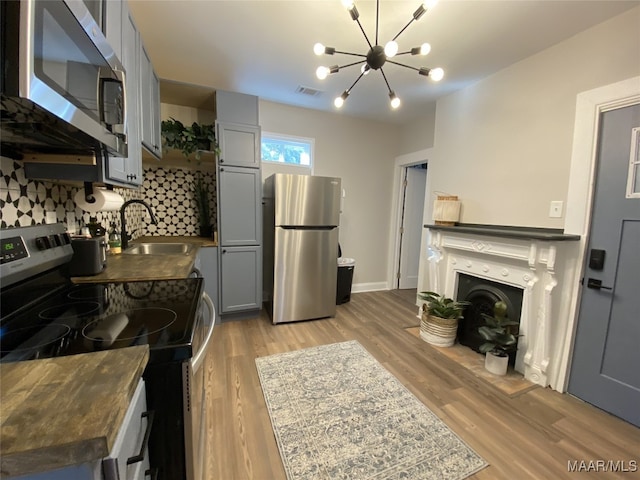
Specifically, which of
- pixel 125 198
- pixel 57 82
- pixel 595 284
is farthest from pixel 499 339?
pixel 125 198

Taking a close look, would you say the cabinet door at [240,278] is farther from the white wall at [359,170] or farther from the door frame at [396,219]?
the door frame at [396,219]

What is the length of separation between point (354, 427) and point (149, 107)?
2656 mm

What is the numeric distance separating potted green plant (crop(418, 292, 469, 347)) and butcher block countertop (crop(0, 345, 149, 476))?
2.51 meters

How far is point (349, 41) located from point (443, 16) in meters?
0.67

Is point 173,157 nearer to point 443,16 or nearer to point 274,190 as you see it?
point 274,190

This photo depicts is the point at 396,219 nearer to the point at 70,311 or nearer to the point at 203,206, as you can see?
the point at 203,206

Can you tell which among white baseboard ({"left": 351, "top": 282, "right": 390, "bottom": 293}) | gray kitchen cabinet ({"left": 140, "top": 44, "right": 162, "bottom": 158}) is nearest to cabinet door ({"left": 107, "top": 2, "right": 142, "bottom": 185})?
gray kitchen cabinet ({"left": 140, "top": 44, "right": 162, "bottom": 158})

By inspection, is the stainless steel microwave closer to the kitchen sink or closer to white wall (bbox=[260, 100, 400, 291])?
the kitchen sink

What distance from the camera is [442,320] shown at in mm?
2518

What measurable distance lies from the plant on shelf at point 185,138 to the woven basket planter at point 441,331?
2698 mm

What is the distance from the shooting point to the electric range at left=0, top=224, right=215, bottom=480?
0.73m

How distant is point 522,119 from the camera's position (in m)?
2.25

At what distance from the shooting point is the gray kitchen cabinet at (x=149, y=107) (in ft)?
6.12

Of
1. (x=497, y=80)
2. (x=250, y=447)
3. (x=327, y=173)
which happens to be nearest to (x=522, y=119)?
(x=497, y=80)
